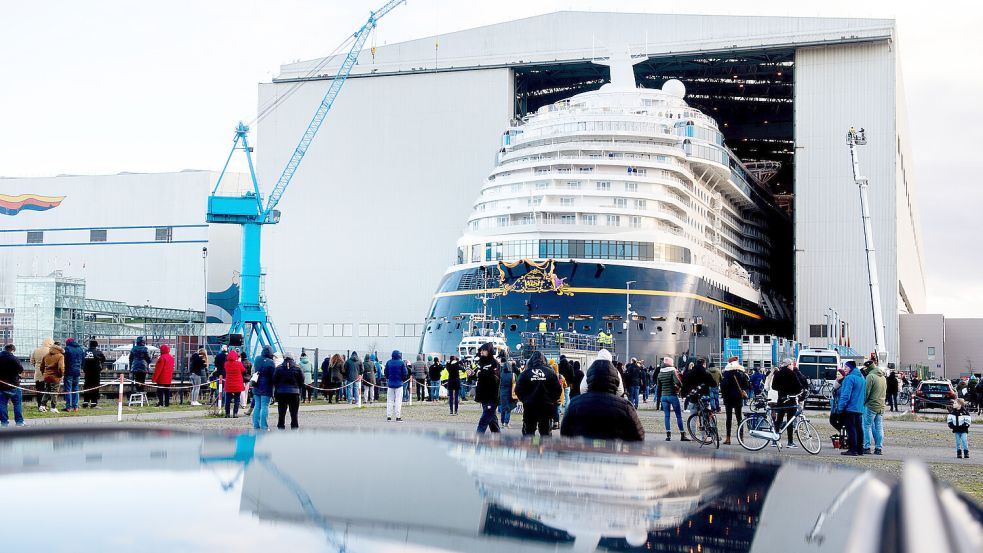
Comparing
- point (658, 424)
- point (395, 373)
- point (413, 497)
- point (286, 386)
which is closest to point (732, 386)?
point (658, 424)

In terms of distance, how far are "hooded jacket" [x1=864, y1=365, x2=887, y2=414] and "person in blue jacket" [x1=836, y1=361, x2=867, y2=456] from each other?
25 centimetres

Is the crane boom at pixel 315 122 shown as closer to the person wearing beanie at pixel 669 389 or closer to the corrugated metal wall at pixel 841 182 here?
the corrugated metal wall at pixel 841 182

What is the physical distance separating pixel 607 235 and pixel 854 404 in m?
32.7

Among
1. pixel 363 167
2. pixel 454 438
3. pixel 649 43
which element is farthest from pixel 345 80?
pixel 454 438

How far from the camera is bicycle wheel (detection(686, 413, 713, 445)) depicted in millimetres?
17062

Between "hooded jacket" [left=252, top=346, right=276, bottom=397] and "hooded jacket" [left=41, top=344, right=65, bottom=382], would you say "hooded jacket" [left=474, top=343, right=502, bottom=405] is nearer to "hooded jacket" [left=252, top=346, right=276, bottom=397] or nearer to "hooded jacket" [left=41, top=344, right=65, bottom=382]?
"hooded jacket" [left=252, top=346, right=276, bottom=397]

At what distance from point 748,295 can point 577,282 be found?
2147 cm

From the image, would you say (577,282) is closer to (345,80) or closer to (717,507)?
(345,80)

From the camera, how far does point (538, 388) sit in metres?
13.0

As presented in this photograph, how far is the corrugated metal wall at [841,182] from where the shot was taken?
58125 mm

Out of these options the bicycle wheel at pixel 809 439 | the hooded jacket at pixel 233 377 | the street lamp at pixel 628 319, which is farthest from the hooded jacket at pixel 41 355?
the street lamp at pixel 628 319

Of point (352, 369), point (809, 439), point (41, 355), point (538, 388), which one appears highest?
point (41, 355)

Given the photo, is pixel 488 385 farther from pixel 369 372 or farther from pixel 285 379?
pixel 369 372

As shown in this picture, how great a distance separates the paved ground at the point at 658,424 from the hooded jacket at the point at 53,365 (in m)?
0.88
